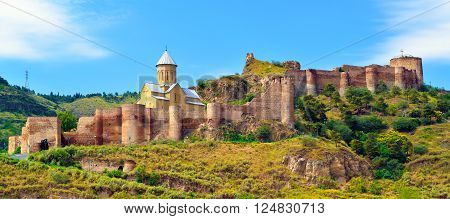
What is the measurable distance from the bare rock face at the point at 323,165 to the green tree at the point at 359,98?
13.8 m

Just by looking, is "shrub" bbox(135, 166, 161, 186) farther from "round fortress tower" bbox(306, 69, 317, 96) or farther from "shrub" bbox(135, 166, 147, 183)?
"round fortress tower" bbox(306, 69, 317, 96)

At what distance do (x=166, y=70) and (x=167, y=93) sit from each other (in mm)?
2442

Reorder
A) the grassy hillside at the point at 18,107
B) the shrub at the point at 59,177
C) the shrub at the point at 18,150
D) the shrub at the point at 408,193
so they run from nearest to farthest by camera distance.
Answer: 1. the shrub at the point at 408,193
2. the shrub at the point at 59,177
3. the shrub at the point at 18,150
4. the grassy hillside at the point at 18,107

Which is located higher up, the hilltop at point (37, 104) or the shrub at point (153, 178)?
the hilltop at point (37, 104)

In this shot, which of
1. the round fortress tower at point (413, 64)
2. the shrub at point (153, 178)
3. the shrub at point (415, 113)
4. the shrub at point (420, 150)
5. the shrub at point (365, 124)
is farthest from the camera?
the round fortress tower at point (413, 64)

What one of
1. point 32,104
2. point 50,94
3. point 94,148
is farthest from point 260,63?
point 50,94

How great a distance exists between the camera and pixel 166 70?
58281mm

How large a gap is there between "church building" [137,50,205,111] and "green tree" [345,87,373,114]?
13.4 meters

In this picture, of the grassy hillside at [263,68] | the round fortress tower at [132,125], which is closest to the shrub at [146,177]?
the round fortress tower at [132,125]

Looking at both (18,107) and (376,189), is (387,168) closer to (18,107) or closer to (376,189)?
(376,189)

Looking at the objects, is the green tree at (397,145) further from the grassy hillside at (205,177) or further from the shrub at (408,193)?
the shrub at (408,193)

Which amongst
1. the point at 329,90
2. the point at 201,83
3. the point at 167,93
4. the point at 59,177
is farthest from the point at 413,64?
the point at 59,177

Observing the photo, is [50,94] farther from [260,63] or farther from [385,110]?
[385,110]

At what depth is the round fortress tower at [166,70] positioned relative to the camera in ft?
191
